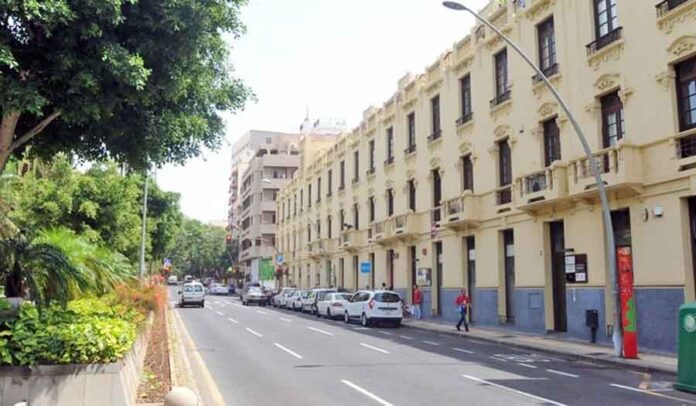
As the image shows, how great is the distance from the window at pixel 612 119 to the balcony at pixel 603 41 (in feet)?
5.40

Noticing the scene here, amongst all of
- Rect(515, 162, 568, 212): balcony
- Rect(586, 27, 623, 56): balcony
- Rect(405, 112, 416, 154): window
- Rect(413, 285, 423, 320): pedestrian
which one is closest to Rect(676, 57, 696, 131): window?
Rect(586, 27, 623, 56): balcony

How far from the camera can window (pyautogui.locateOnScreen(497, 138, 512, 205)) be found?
2634 cm

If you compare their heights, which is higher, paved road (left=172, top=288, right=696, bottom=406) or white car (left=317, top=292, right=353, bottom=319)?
white car (left=317, top=292, right=353, bottom=319)

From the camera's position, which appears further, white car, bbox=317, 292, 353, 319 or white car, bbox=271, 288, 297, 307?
white car, bbox=271, 288, 297, 307

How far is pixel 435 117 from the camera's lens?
3344cm

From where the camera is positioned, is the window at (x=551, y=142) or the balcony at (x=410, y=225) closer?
the window at (x=551, y=142)

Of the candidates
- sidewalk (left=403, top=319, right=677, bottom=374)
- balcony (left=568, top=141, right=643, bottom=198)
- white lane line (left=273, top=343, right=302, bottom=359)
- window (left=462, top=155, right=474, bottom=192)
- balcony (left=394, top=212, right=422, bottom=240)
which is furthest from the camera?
balcony (left=394, top=212, right=422, bottom=240)

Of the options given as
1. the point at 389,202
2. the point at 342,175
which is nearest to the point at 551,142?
the point at 389,202

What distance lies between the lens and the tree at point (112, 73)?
7398mm

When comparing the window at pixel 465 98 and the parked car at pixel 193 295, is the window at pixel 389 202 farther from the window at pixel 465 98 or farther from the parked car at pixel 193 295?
the parked car at pixel 193 295

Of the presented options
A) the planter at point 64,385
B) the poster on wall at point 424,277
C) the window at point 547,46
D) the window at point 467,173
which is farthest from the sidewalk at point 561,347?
the planter at point 64,385

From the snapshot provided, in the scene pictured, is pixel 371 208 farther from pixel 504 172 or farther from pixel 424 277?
pixel 504 172

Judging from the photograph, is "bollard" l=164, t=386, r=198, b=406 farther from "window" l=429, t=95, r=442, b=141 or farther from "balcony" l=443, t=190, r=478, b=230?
"window" l=429, t=95, r=442, b=141

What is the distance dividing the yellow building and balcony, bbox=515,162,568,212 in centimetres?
6
